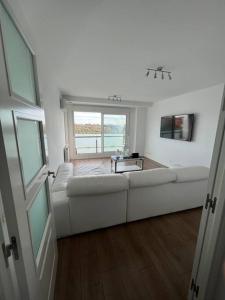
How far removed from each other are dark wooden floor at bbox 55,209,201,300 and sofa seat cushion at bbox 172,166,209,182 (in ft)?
2.17

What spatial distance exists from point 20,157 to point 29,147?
0.24 meters

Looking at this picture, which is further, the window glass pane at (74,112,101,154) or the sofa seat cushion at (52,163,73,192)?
the window glass pane at (74,112,101,154)

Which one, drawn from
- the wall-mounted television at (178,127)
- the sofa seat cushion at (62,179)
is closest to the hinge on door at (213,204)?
the sofa seat cushion at (62,179)

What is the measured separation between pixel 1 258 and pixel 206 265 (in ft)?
3.84

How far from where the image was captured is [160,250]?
1550mm

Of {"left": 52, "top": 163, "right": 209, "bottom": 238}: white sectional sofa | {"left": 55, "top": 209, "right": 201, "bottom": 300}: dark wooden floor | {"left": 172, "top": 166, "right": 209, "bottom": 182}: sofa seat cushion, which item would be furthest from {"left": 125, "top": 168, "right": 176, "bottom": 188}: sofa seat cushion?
{"left": 55, "top": 209, "right": 201, "bottom": 300}: dark wooden floor

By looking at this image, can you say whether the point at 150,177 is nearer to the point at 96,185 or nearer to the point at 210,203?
the point at 96,185

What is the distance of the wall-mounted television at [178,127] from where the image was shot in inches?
146

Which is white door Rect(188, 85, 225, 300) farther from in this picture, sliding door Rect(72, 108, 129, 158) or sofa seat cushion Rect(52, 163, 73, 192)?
sliding door Rect(72, 108, 129, 158)

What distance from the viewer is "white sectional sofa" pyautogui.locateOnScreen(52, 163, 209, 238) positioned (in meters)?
1.61

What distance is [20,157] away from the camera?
2.11 ft

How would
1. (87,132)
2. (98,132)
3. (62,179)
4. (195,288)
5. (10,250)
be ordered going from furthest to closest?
1. (98,132)
2. (87,132)
3. (62,179)
4. (195,288)
5. (10,250)

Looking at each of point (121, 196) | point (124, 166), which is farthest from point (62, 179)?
point (124, 166)

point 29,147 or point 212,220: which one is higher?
point 29,147
